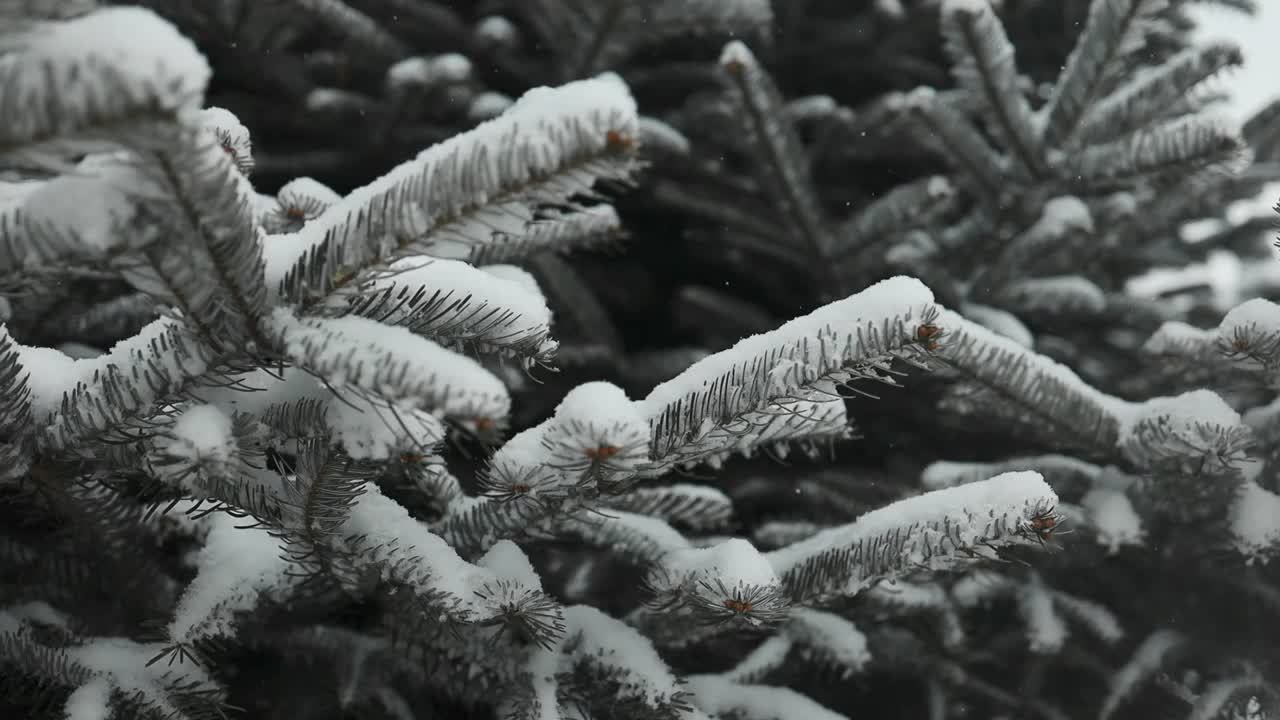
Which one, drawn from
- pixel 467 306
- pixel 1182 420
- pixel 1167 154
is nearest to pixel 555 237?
pixel 467 306

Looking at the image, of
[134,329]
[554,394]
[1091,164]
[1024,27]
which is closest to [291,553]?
[134,329]

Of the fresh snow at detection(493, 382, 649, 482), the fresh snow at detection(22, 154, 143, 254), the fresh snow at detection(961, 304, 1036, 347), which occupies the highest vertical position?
the fresh snow at detection(22, 154, 143, 254)

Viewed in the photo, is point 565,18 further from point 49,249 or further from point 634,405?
point 49,249

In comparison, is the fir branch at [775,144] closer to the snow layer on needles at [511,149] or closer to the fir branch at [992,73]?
the fir branch at [992,73]

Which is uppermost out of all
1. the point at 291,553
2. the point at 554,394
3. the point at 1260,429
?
the point at 1260,429

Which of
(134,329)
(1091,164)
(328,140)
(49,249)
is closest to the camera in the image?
(49,249)

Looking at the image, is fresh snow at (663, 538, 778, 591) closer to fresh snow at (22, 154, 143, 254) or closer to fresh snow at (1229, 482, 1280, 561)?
fresh snow at (22, 154, 143, 254)

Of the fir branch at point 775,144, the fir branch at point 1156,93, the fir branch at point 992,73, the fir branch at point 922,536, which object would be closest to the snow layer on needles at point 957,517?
the fir branch at point 922,536

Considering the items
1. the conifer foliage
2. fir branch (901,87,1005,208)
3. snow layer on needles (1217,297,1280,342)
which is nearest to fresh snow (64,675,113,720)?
the conifer foliage
